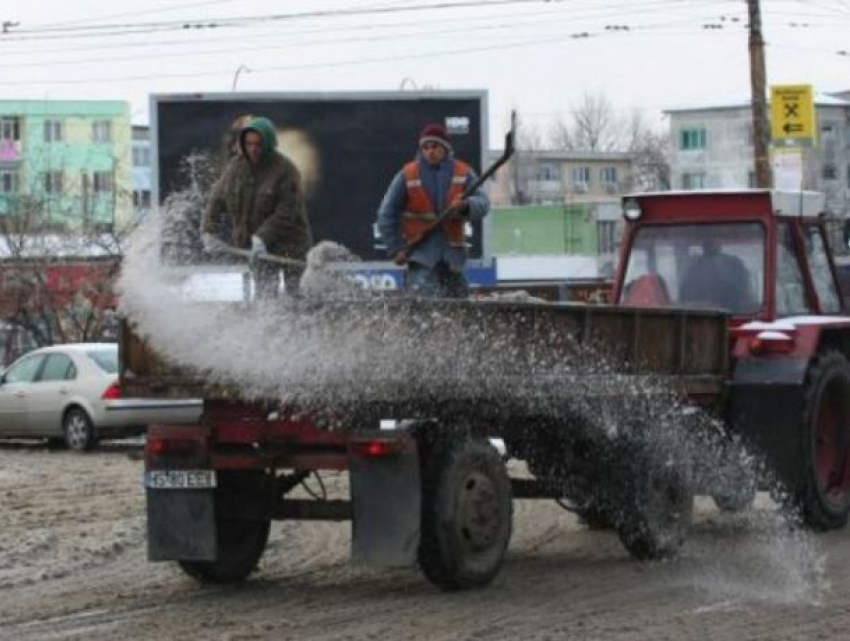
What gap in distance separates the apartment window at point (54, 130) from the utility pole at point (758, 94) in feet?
244

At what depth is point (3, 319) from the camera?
→ 38844mm

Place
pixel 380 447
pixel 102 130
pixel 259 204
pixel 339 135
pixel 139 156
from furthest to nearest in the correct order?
pixel 139 156 → pixel 102 130 → pixel 339 135 → pixel 259 204 → pixel 380 447

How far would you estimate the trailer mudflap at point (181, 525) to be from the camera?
10.3 metres

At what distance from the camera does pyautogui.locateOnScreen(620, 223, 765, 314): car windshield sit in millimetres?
12977

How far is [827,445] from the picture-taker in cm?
1319

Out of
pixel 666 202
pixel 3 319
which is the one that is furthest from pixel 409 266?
pixel 3 319

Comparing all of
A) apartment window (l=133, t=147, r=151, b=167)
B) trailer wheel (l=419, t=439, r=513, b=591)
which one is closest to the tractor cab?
trailer wheel (l=419, t=439, r=513, b=591)

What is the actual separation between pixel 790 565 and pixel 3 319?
2987cm

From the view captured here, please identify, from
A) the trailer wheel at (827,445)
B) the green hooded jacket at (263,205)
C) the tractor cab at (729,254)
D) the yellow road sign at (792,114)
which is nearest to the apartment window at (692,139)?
the yellow road sign at (792,114)

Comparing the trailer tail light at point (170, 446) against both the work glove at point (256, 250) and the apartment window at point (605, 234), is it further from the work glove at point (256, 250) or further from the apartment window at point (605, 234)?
the apartment window at point (605, 234)

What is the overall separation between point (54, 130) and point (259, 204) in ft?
309

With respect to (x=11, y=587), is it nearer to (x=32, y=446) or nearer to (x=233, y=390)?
(x=233, y=390)

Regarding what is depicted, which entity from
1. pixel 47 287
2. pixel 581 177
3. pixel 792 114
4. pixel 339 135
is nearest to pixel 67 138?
pixel 581 177

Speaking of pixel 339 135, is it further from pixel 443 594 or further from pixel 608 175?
pixel 608 175
